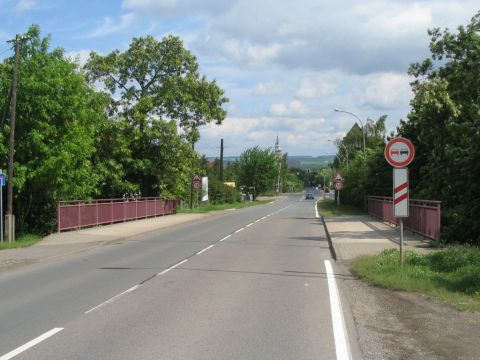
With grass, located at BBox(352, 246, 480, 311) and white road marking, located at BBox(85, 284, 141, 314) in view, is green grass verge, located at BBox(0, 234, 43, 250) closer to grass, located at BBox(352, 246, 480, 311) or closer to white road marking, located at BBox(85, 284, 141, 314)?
white road marking, located at BBox(85, 284, 141, 314)

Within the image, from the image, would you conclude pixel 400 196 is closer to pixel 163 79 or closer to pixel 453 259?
pixel 453 259

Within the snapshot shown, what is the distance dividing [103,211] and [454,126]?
58.6ft

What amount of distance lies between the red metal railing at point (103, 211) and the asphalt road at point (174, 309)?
9920 millimetres

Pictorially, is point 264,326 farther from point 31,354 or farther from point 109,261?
point 109,261

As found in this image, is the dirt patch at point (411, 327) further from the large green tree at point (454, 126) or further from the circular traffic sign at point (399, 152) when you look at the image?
the large green tree at point (454, 126)

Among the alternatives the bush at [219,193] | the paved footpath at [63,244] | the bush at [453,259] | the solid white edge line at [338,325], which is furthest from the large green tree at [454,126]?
the bush at [219,193]

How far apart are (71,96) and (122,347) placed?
1880cm

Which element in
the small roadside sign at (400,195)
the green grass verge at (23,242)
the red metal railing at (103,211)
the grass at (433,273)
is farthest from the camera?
the red metal railing at (103,211)

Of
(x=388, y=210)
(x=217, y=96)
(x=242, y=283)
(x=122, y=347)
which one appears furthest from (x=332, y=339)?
(x=217, y=96)

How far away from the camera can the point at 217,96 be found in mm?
42875

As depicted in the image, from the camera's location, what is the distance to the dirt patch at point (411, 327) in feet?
19.8

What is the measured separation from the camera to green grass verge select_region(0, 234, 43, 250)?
747 inches

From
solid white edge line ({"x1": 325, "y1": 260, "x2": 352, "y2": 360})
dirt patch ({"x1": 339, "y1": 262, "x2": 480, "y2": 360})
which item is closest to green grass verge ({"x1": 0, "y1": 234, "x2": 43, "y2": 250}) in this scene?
solid white edge line ({"x1": 325, "y1": 260, "x2": 352, "y2": 360})

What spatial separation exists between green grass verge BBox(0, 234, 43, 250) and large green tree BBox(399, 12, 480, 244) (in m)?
13.9
